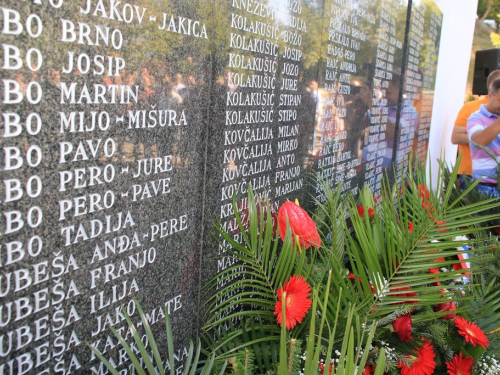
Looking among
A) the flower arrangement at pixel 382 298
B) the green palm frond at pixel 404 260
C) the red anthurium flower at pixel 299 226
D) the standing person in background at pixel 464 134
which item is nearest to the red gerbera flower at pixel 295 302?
the flower arrangement at pixel 382 298

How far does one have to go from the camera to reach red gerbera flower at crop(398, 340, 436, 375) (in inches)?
73.5

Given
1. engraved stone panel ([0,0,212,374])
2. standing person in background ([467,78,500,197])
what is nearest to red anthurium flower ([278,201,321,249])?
engraved stone panel ([0,0,212,374])

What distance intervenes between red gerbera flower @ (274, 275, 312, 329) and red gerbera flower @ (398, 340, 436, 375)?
46 centimetres

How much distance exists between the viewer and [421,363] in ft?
6.22

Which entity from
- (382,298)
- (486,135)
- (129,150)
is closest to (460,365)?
(382,298)

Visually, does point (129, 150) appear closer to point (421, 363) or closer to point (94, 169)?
point (94, 169)

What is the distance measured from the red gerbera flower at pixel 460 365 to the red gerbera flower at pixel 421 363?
84 millimetres

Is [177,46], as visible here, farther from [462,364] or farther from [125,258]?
[462,364]

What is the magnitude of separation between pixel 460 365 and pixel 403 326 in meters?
0.26

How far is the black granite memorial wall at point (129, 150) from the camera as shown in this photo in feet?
4.76

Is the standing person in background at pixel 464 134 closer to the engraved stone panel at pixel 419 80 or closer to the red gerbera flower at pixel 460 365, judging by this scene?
the engraved stone panel at pixel 419 80

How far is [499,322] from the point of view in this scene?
2188 mm

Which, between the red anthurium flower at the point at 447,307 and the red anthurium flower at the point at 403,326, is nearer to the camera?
the red anthurium flower at the point at 403,326

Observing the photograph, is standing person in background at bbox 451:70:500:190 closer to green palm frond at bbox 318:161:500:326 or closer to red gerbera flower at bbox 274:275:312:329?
green palm frond at bbox 318:161:500:326
